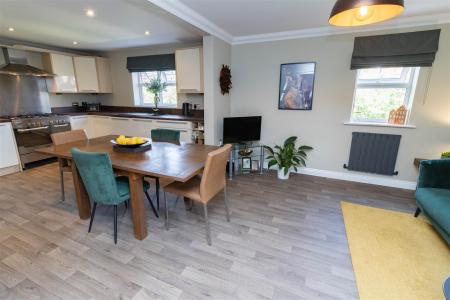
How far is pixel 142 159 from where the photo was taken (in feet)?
6.73

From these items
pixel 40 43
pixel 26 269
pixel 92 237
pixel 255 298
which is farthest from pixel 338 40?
pixel 40 43

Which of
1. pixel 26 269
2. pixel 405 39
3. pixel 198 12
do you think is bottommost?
pixel 26 269

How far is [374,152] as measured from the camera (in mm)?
3275

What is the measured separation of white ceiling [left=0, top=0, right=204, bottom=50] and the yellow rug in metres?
3.03

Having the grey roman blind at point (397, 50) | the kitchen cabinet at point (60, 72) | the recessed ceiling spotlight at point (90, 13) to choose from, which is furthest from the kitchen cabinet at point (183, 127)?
the grey roman blind at point (397, 50)

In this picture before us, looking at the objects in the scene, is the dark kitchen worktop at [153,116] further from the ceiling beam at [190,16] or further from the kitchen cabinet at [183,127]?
the ceiling beam at [190,16]

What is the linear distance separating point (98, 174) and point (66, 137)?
4.09ft

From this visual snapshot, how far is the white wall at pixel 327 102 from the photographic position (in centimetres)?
292

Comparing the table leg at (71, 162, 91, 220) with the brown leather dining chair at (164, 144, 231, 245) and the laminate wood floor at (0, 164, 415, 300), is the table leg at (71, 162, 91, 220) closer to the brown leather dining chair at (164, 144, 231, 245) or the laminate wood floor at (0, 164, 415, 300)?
the laminate wood floor at (0, 164, 415, 300)

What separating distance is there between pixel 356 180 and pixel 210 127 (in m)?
2.50

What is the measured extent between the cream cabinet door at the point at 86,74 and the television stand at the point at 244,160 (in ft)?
11.6

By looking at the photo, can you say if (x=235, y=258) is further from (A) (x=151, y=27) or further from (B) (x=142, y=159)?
(A) (x=151, y=27)

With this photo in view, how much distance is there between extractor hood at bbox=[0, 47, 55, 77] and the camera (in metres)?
3.76

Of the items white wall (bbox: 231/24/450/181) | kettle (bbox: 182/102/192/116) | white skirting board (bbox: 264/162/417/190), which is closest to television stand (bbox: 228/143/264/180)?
white wall (bbox: 231/24/450/181)
